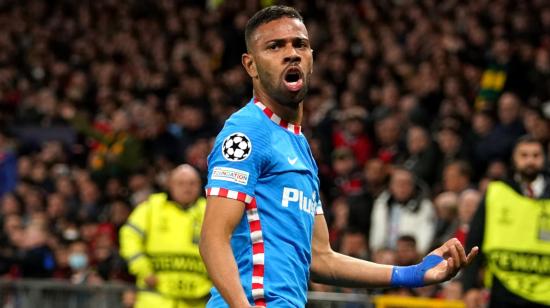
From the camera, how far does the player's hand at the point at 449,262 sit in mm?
4469

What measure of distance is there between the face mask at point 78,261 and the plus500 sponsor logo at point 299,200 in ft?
29.0

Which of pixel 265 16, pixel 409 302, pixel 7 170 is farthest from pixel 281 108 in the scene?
pixel 7 170

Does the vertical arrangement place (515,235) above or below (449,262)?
above

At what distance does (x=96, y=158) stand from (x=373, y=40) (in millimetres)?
4080

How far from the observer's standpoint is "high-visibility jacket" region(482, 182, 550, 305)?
8055 millimetres

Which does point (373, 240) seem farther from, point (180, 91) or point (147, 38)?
point (147, 38)

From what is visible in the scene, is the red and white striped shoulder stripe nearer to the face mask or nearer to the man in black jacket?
the man in black jacket

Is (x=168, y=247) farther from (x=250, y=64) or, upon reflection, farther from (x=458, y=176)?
(x=250, y=64)

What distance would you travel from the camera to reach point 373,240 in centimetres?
1137

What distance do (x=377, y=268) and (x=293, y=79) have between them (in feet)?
2.84

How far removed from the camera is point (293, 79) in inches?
176

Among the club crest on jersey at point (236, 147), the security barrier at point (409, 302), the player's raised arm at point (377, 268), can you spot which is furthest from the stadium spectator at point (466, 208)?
the club crest on jersey at point (236, 147)

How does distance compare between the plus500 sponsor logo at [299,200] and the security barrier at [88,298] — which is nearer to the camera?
the plus500 sponsor logo at [299,200]

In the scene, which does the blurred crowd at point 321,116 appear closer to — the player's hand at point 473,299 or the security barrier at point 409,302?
the security barrier at point 409,302
